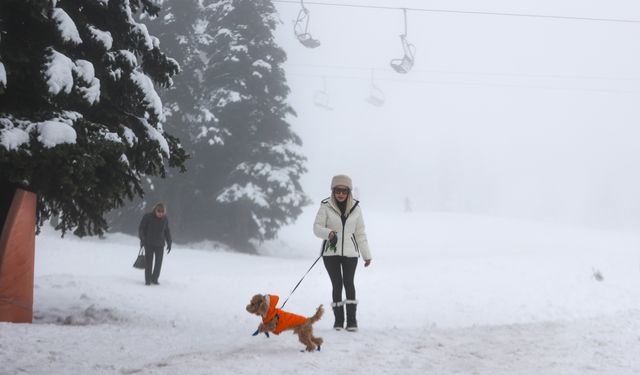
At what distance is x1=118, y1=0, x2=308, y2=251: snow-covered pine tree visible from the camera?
2334 centimetres

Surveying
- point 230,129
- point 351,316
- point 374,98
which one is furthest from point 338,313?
point 374,98

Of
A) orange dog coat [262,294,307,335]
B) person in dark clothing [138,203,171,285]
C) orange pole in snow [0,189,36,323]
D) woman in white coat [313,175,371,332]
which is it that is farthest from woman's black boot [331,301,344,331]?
person in dark clothing [138,203,171,285]

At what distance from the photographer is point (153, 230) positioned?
39.8 feet

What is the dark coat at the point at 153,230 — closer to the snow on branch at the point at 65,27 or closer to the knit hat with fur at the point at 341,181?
the knit hat with fur at the point at 341,181

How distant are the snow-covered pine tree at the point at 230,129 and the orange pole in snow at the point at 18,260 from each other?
15.8 metres

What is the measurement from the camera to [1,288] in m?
6.16

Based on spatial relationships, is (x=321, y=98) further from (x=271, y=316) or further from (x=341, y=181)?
(x=271, y=316)

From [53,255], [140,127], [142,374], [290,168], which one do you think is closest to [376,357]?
[142,374]

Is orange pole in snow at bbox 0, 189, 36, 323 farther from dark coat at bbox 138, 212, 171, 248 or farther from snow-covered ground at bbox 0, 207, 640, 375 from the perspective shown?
dark coat at bbox 138, 212, 171, 248

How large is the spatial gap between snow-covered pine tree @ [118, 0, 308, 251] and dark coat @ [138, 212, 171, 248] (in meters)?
10.1

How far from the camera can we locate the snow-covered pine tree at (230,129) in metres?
23.3

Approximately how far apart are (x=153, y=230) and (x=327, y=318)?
4551mm

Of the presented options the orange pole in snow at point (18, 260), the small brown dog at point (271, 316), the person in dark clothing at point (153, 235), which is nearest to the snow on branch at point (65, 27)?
the orange pole in snow at point (18, 260)

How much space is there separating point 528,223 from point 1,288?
42533mm
